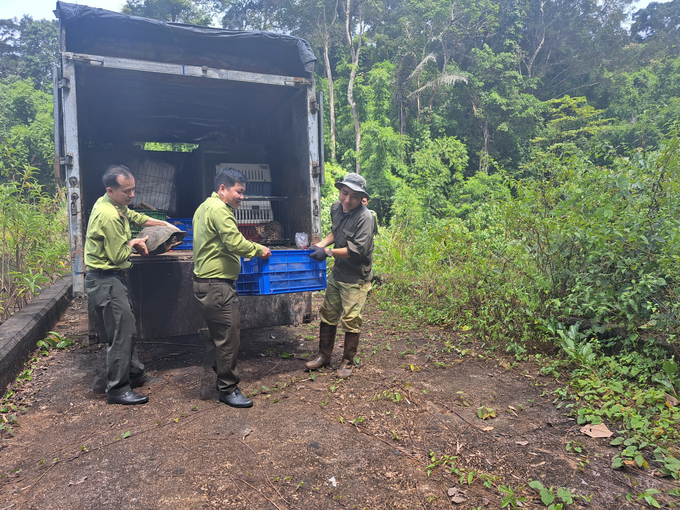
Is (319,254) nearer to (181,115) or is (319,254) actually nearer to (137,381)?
(137,381)

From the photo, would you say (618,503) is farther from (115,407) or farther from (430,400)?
(115,407)

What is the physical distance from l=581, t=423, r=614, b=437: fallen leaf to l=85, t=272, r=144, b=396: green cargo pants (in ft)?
11.5

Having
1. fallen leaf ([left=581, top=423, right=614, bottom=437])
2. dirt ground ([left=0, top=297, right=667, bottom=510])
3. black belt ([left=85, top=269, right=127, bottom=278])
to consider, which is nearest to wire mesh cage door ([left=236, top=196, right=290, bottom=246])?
dirt ground ([left=0, top=297, right=667, bottom=510])

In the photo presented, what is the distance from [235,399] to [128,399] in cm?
87

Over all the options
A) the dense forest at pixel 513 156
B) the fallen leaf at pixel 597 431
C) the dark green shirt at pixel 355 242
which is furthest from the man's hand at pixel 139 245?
the fallen leaf at pixel 597 431

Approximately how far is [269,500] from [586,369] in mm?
2960

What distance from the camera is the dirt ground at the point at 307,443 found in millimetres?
2580

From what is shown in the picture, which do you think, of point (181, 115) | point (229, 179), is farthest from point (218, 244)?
point (181, 115)

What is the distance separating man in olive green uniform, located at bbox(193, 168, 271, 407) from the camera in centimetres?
365

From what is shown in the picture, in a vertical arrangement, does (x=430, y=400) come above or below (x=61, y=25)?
below

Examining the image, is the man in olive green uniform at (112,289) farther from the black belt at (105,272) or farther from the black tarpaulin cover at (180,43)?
the black tarpaulin cover at (180,43)

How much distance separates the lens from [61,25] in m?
4.33

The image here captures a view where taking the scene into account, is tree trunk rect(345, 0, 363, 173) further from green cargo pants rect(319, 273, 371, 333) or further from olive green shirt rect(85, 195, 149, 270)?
olive green shirt rect(85, 195, 149, 270)

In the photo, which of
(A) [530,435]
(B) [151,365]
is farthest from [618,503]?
(B) [151,365]
